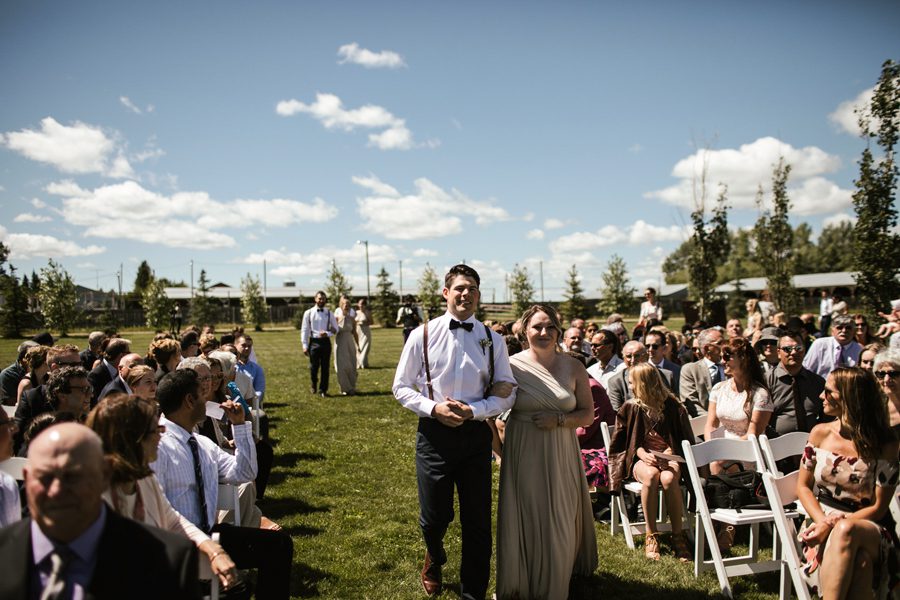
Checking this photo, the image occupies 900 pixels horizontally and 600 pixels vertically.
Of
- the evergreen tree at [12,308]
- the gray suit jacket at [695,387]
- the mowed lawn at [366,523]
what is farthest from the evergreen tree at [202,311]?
the gray suit jacket at [695,387]

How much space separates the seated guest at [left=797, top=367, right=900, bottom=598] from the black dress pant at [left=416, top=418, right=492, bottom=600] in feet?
6.85

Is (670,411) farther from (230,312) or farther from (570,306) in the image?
(230,312)

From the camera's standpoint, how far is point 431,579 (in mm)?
4859

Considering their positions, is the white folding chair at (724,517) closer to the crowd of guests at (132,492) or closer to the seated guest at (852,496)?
the seated guest at (852,496)

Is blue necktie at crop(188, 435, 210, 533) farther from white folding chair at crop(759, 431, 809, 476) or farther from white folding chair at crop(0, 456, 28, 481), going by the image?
white folding chair at crop(759, 431, 809, 476)

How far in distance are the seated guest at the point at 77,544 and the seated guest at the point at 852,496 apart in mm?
3697

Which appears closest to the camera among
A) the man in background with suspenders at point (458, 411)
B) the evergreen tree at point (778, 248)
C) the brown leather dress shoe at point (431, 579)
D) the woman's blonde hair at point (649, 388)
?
the man in background with suspenders at point (458, 411)

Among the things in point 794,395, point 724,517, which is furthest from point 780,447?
point 794,395

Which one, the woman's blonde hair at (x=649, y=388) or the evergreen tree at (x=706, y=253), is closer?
the woman's blonde hair at (x=649, y=388)

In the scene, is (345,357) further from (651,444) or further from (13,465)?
(13,465)

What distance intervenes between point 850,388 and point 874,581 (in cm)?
117

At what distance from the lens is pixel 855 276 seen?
14898mm

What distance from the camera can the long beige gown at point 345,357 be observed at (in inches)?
595

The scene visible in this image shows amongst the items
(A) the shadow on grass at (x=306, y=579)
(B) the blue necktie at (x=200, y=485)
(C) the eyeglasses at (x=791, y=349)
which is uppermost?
(C) the eyeglasses at (x=791, y=349)
